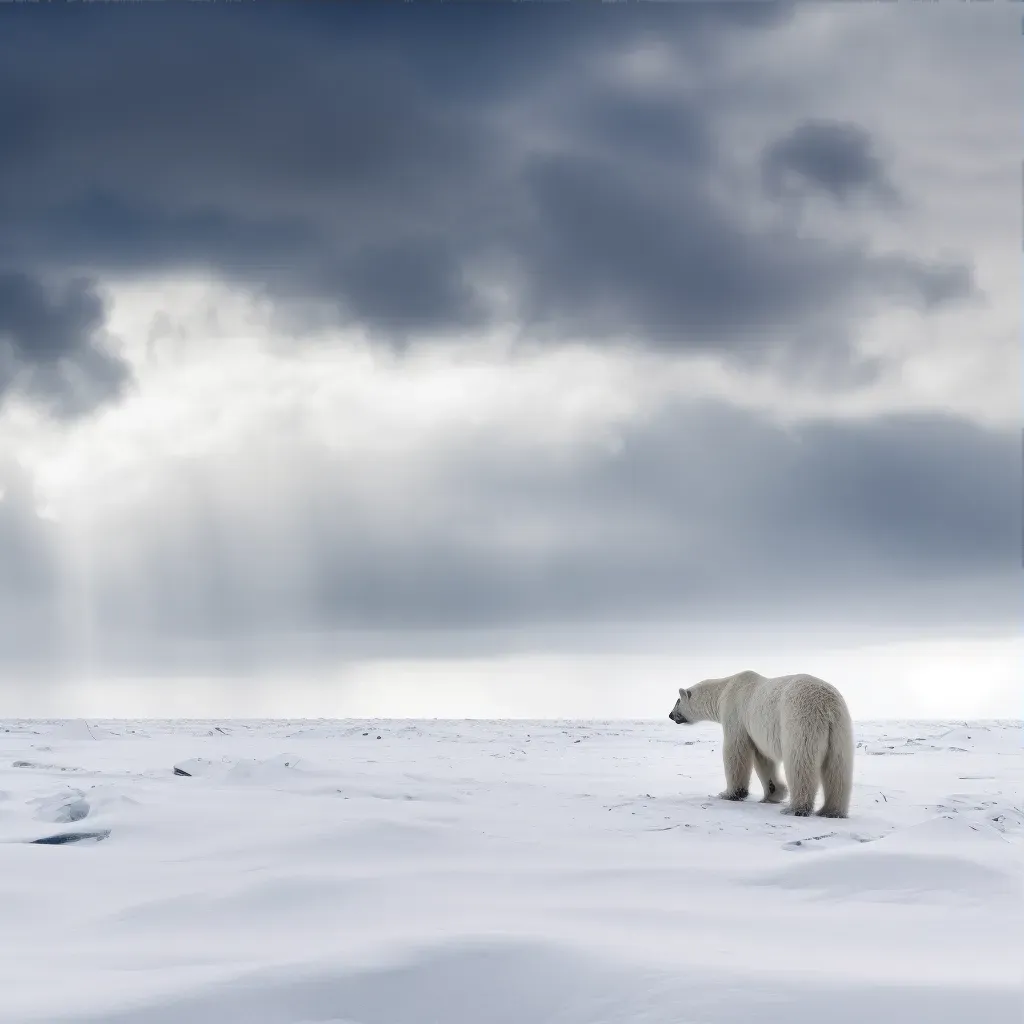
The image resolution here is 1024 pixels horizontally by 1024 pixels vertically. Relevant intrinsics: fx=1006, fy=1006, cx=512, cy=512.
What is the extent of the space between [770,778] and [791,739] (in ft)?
5.33

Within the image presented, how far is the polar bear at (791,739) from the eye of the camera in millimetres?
9453

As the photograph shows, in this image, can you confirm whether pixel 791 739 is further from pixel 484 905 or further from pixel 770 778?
pixel 484 905

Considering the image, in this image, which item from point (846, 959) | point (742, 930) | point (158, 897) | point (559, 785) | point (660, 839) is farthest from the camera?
point (559, 785)

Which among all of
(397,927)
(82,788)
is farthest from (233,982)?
(82,788)

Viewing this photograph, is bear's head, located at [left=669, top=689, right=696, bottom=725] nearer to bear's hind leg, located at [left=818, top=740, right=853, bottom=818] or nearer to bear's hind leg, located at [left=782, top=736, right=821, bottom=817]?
bear's hind leg, located at [left=782, top=736, right=821, bottom=817]

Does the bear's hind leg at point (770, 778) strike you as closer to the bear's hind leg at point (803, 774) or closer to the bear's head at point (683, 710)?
the bear's hind leg at point (803, 774)

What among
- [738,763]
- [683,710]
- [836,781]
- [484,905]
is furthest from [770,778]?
[484,905]

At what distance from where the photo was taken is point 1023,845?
21.7 feet

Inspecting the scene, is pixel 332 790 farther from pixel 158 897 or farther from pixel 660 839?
pixel 158 897

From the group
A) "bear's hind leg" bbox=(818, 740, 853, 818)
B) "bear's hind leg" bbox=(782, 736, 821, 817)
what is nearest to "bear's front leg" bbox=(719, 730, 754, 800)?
"bear's hind leg" bbox=(782, 736, 821, 817)

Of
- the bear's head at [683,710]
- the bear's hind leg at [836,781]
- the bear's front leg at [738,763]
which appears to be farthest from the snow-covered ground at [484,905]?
the bear's head at [683,710]

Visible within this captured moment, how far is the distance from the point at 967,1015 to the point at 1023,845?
413cm

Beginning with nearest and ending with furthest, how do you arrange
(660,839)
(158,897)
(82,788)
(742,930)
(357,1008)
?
1. (357,1008)
2. (742,930)
3. (158,897)
4. (660,839)
5. (82,788)

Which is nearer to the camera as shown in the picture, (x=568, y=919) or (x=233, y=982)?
(x=233, y=982)
